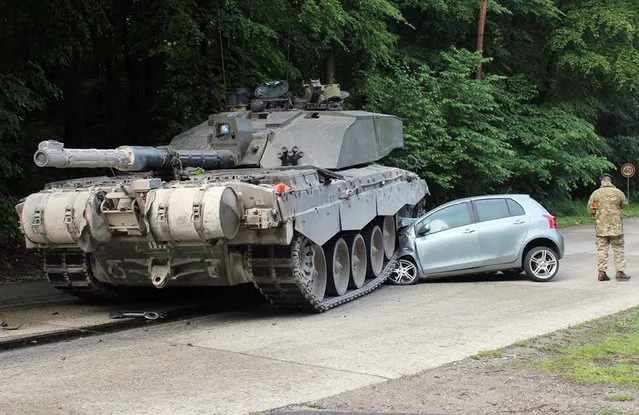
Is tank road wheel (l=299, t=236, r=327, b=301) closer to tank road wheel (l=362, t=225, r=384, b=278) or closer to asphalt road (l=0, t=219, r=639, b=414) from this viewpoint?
asphalt road (l=0, t=219, r=639, b=414)

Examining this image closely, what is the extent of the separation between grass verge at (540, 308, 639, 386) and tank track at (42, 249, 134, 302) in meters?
6.38

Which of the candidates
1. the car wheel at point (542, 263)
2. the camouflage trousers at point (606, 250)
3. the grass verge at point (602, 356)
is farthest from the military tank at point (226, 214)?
the camouflage trousers at point (606, 250)

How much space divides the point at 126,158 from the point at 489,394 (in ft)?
16.6

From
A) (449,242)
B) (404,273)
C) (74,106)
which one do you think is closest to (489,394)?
(449,242)

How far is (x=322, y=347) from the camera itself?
336 inches

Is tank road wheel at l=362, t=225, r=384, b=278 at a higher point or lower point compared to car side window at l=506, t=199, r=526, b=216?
lower

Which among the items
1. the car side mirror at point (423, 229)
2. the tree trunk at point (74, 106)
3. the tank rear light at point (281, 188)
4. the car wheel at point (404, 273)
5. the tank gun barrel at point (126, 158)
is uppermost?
→ the tree trunk at point (74, 106)

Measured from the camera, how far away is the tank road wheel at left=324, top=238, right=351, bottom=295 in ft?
38.3

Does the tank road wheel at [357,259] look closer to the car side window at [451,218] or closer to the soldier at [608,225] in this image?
the car side window at [451,218]

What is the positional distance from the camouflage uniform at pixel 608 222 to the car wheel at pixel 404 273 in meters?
3.01

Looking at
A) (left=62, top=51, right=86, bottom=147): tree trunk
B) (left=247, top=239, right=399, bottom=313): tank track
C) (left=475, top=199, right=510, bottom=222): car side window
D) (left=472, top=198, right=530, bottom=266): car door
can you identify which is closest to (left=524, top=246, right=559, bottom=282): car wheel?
(left=472, top=198, right=530, bottom=266): car door

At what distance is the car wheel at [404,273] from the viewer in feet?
45.7

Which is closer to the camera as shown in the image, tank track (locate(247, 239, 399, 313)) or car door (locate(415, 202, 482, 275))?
tank track (locate(247, 239, 399, 313))

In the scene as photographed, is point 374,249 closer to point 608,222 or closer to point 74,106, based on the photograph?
point 608,222
